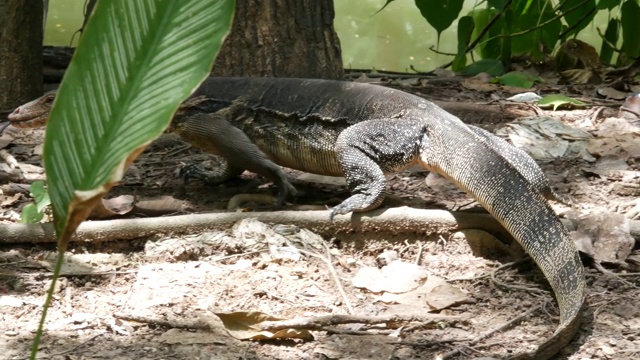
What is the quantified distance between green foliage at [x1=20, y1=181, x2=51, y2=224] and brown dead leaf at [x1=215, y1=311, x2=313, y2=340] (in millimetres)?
1329

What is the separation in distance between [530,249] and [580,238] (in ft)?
1.32

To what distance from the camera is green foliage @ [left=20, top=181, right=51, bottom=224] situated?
4.16 metres

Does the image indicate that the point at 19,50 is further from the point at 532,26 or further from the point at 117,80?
the point at 117,80

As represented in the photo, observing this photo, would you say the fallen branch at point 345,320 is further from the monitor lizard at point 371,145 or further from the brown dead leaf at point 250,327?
the monitor lizard at point 371,145

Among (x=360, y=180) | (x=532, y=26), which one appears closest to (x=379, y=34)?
(x=532, y=26)

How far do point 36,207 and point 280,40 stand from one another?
2192 mm

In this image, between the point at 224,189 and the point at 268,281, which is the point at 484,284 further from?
the point at 224,189

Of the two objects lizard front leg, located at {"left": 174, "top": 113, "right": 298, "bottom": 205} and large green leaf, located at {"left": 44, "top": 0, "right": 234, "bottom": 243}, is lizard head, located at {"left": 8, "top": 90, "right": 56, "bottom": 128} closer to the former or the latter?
lizard front leg, located at {"left": 174, "top": 113, "right": 298, "bottom": 205}

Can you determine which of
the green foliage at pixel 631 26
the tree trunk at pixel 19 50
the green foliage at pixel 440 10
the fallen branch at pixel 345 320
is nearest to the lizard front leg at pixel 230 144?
the fallen branch at pixel 345 320

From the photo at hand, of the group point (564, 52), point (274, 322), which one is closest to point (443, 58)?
point (564, 52)

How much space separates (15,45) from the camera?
619 centimetres

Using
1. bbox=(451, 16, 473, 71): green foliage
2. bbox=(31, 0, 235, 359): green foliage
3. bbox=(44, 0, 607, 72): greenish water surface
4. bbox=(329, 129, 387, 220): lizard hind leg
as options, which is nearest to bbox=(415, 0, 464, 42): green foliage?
bbox=(451, 16, 473, 71): green foliage

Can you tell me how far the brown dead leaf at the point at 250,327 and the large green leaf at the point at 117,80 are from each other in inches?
66.5

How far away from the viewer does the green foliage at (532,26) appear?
759cm
